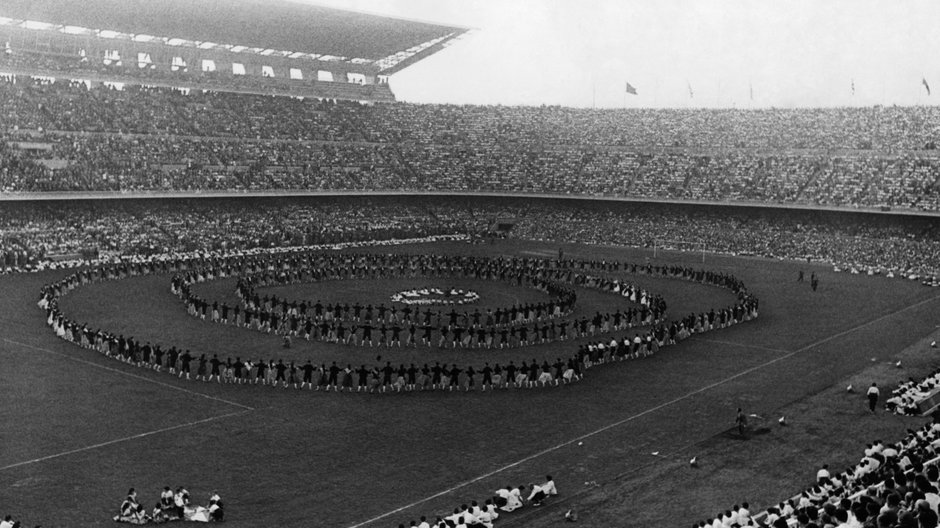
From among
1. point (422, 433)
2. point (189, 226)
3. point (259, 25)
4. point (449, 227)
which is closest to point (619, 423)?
point (422, 433)

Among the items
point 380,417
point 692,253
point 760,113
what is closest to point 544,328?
point 380,417

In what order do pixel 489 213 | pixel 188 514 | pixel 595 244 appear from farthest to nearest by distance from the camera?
pixel 489 213 < pixel 595 244 < pixel 188 514

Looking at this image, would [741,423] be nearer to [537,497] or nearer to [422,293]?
[537,497]

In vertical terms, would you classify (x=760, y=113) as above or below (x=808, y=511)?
above

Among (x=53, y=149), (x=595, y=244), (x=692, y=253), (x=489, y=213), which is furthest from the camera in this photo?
(x=489, y=213)

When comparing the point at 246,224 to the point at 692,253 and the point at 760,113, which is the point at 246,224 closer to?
the point at 692,253

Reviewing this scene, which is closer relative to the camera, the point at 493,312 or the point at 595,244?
the point at 493,312
